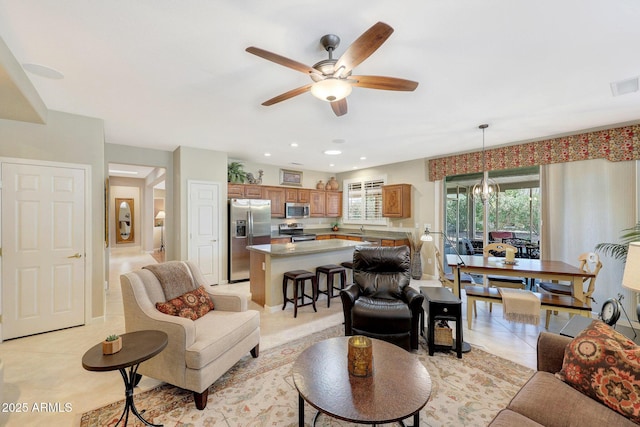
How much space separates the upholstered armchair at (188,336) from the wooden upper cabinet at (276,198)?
13.3ft

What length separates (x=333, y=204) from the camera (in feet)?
25.7

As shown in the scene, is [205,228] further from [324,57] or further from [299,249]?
[324,57]

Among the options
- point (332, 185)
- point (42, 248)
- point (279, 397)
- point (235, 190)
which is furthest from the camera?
point (332, 185)

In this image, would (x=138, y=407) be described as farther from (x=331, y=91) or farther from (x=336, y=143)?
(x=336, y=143)

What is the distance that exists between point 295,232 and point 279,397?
5.12 meters

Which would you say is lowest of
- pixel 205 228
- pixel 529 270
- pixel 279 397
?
pixel 279 397

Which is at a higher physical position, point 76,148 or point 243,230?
point 76,148

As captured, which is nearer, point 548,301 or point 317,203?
point 548,301

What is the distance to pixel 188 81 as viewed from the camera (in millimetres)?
2514

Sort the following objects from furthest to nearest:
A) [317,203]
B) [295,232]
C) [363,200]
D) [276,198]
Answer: [317,203] → [363,200] → [295,232] → [276,198]

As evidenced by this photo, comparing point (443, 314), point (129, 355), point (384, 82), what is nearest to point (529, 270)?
point (443, 314)

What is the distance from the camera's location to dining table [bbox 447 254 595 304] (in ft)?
10.2

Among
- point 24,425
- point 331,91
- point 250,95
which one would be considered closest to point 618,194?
point 331,91

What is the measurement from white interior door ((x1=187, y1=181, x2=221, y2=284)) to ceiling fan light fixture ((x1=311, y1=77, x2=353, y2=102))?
3.90 m
